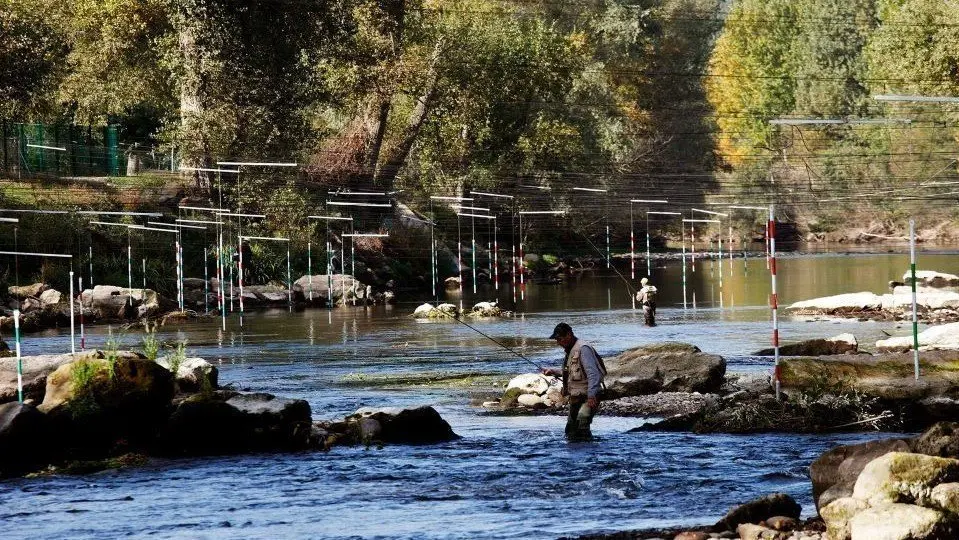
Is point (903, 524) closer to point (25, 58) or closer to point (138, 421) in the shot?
point (138, 421)

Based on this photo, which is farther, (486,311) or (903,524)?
(486,311)

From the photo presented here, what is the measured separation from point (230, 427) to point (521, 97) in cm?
5786

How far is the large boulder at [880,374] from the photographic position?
21.0m

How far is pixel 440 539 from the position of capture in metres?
14.5

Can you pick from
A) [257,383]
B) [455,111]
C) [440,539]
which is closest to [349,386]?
[257,383]

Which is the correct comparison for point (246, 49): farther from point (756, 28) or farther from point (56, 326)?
point (756, 28)

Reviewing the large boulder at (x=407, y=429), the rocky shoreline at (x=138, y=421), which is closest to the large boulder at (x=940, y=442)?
the large boulder at (x=407, y=429)

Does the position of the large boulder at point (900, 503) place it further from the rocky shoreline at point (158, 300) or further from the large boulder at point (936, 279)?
the large boulder at point (936, 279)

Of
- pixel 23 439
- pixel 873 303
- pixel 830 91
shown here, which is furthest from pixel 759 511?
pixel 830 91

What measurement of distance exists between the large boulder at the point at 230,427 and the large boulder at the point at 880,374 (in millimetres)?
7172

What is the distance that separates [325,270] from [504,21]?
23.0 m

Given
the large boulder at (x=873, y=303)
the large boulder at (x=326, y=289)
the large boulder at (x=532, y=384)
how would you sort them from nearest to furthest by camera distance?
the large boulder at (x=532, y=384)
the large boulder at (x=873, y=303)
the large boulder at (x=326, y=289)

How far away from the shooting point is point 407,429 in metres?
20.8

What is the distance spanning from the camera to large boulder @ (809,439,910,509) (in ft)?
46.0
